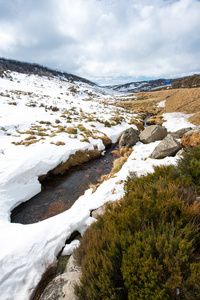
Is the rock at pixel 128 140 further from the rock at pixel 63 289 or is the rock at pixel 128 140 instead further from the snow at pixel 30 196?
the rock at pixel 63 289

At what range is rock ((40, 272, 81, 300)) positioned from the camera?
6.39 feet

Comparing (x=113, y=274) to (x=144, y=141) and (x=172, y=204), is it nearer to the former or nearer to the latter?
(x=172, y=204)

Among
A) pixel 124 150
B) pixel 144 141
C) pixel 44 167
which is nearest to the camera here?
pixel 44 167

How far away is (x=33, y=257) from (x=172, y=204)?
3193 millimetres

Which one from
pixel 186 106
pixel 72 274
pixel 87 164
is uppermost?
pixel 186 106

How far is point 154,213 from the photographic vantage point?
8.06 feet

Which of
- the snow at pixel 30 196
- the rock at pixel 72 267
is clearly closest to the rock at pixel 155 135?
the snow at pixel 30 196

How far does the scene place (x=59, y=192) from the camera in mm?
6762

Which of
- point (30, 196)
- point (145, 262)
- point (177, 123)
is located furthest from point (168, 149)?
point (177, 123)

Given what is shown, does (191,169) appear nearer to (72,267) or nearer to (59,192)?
(72,267)

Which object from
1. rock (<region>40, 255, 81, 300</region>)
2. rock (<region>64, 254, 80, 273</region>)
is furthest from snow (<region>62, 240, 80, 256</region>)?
rock (<region>40, 255, 81, 300</region>)

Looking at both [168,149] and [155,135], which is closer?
[168,149]

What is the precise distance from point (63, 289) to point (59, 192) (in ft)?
16.2

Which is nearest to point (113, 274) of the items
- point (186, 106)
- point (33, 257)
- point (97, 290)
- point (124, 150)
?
point (97, 290)
